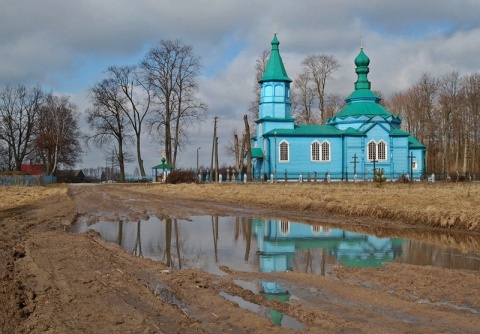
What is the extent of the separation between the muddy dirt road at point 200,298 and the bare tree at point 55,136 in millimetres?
57023

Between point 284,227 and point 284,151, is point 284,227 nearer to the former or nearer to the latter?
point 284,227

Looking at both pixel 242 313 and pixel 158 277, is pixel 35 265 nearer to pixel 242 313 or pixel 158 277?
pixel 158 277

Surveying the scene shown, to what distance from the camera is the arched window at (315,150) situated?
58969 mm

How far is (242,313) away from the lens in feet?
22.5

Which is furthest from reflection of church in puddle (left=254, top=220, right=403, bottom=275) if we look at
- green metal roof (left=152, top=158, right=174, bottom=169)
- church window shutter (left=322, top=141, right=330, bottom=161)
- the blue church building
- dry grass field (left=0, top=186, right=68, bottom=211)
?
green metal roof (left=152, top=158, right=174, bottom=169)

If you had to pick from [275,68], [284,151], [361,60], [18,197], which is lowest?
[18,197]

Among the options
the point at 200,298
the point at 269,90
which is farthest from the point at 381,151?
the point at 200,298

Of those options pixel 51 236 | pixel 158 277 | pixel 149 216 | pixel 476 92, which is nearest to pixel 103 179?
pixel 476 92

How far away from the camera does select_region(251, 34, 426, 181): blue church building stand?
191 ft

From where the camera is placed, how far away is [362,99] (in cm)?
6272

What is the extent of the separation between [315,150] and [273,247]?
4593 cm

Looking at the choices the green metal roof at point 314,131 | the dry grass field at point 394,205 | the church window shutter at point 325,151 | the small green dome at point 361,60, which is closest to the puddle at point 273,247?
the dry grass field at point 394,205

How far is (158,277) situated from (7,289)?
2446mm

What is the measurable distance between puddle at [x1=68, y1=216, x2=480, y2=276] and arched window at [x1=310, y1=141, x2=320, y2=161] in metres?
39.9
